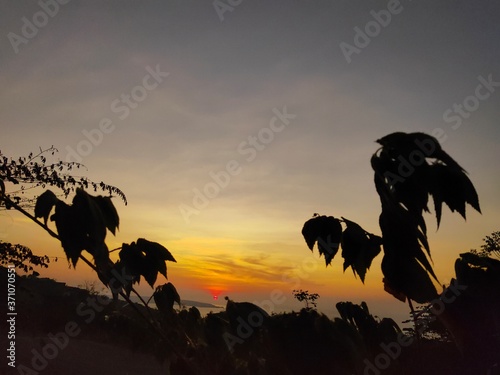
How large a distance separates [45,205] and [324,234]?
1393 millimetres

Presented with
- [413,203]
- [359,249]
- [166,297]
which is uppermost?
[413,203]

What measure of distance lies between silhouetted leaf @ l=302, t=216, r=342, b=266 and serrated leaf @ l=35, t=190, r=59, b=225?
1257 millimetres

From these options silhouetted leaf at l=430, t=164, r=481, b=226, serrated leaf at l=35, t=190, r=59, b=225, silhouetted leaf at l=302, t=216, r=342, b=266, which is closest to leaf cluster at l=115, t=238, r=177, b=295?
serrated leaf at l=35, t=190, r=59, b=225

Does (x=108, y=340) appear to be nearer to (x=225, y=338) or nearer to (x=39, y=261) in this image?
(x=39, y=261)

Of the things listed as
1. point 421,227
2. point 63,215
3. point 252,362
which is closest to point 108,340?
point 252,362

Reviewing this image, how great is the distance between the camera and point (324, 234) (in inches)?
75.2

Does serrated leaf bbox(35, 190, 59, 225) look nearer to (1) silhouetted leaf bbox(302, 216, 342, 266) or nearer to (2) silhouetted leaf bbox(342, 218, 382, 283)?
(1) silhouetted leaf bbox(302, 216, 342, 266)

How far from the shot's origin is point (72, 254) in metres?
1.60

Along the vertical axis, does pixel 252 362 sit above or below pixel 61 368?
above

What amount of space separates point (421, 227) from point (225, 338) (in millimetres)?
1796

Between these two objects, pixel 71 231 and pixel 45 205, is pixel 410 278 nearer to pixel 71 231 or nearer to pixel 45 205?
pixel 71 231

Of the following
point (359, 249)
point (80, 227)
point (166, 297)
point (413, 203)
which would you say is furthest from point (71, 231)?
point (166, 297)

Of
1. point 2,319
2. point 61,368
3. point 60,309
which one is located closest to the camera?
point 61,368

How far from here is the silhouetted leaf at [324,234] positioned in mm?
1869
